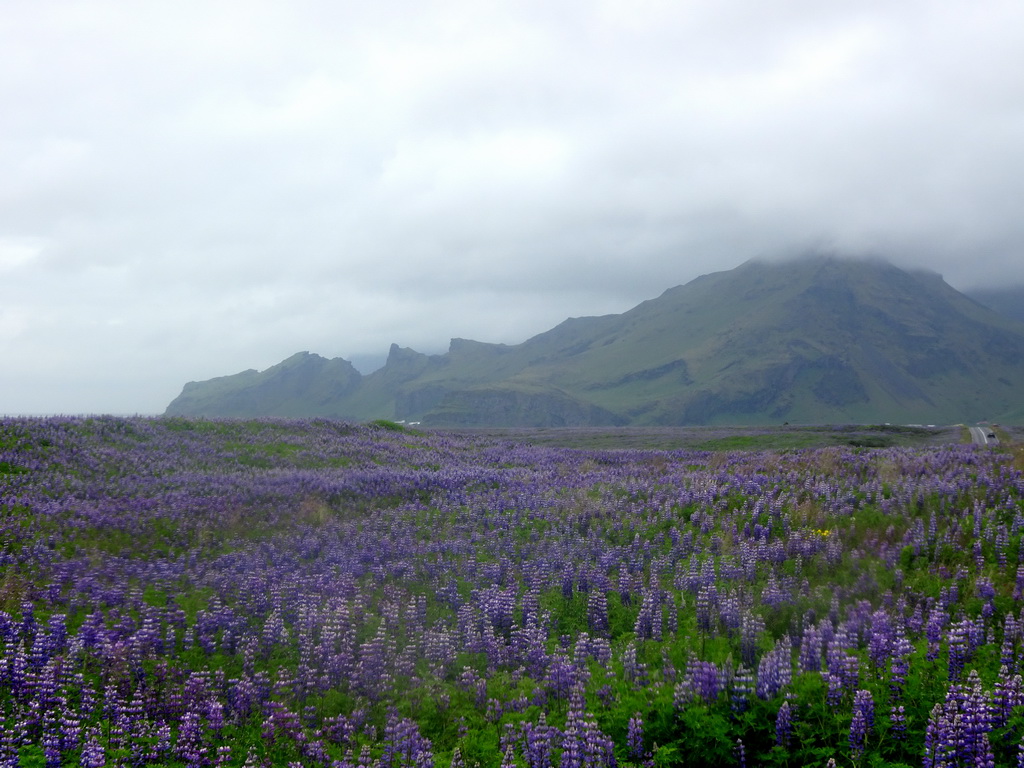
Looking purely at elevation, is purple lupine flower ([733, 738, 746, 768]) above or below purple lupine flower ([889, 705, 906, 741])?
below

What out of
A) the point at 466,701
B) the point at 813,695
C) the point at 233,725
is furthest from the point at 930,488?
the point at 233,725

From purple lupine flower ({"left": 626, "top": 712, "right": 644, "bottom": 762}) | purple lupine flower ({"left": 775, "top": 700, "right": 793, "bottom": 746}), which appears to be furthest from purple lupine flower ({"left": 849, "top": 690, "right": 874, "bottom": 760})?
purple lupine flower ({"left": 626, "top": 712, "right": 644, "bottom": 762})

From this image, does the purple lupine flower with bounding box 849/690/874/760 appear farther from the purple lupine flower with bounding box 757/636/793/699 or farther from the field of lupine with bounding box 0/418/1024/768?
the purple lupine flower with bounding box 757/636/793/699

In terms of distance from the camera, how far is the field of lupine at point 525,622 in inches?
332

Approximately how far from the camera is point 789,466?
2555cm

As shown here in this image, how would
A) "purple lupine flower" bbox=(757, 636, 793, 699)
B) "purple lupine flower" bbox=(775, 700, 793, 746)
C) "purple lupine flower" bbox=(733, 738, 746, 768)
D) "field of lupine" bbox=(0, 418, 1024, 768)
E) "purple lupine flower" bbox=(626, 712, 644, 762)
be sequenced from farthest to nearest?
"purple lupine flower" bbox=(757, 636, 793, 699)
"field of lupine" bbox=(0, 418, 1024, 768)
"purple lupine flower" bbox=(775, 700, 793, 746)
"purple lupine flower" bbox=(626, 712, 644, 762)
"purple lupine flower" bbox=(733, 738, 746, 768)

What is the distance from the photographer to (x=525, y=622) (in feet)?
→ 41.7

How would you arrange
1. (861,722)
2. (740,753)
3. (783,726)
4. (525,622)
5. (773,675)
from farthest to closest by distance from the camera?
(525,622) < (773,675) < (740,753) < (783,726) < (861,722)

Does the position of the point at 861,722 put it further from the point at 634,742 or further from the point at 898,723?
the point at 634,742

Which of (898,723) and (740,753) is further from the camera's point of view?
(740,753)

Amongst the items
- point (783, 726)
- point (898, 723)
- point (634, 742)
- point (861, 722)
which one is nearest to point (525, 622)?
point (634, 742)

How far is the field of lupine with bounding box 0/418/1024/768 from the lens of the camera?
8.44 meters

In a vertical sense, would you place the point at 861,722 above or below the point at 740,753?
above

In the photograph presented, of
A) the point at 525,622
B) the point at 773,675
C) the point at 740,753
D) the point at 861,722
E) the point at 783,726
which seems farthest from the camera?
the point at 525,622
